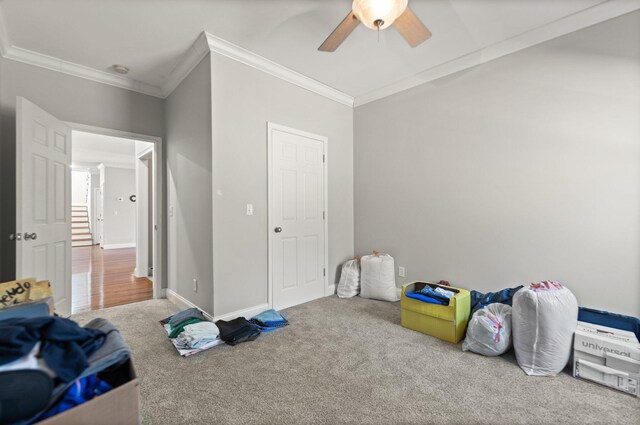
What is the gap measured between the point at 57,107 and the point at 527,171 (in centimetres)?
476

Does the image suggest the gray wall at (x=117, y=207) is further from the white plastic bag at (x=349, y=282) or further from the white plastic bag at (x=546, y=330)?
the white plastic bag at (x=546, y=330)

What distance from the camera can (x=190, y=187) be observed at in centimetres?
309

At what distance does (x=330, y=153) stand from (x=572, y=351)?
303cm

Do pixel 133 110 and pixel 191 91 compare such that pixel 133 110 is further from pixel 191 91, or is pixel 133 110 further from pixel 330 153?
pixel 330 153

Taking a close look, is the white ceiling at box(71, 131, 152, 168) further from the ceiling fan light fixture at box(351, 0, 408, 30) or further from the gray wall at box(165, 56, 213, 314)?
the ceiling fan light fixture at box(351, 0, 408, 30)

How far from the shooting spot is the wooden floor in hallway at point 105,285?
11.7 ft

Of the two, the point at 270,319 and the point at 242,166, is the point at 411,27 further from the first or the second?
the point at 270,319

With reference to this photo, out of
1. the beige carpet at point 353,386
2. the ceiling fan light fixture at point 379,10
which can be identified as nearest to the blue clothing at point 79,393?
the beige carpet at point 353,386

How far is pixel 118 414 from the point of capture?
779 mm

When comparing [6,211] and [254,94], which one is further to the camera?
[254,94]

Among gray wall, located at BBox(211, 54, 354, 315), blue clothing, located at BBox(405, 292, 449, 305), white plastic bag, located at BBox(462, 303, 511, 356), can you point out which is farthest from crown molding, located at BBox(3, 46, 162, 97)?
white plastic bag, located at BBox(462, 303, 511, 356)

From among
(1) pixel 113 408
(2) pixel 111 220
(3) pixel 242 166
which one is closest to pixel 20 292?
(1) pixel 113 408

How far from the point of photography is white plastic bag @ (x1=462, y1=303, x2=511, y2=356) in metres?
2.15

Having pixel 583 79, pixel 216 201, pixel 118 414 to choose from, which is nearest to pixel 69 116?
pixel 216 201
